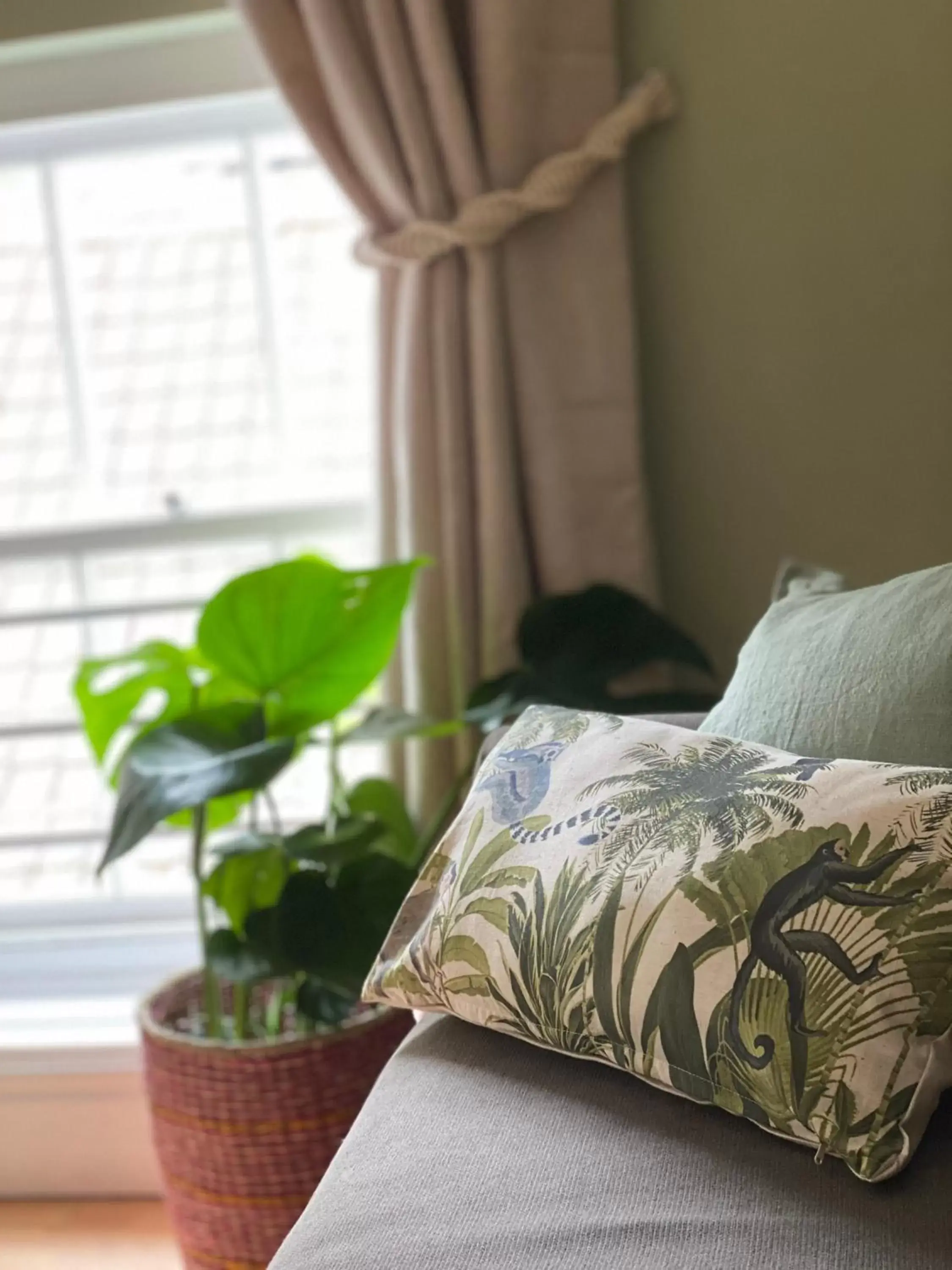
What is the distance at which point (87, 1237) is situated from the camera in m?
1.82

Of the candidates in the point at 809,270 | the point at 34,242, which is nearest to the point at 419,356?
the point at 809,270

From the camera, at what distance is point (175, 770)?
133cm

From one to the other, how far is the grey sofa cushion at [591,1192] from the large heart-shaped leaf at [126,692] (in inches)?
31.0

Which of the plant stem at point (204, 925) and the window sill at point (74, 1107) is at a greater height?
the plant stem at point (204, 925)

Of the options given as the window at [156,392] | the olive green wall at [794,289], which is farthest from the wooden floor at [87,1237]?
the olive green wall at [794,289]

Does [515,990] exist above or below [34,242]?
below

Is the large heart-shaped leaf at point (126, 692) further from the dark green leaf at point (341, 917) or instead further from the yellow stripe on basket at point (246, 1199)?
the yellow stripe on basket at point (246, 1199)

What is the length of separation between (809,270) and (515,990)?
3.87 feet

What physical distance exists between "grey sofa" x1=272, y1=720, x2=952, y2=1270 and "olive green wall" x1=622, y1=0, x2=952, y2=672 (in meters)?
1.01

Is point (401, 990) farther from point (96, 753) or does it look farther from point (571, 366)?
point (571, 366)

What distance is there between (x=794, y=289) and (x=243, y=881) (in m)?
1.10

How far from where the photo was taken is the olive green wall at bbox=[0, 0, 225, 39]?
1.81 meters

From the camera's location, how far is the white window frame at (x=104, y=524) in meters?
1.88

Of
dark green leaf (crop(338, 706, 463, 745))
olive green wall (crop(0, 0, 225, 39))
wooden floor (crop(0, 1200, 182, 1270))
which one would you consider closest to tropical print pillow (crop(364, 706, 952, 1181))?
dark green leaf (crop(338, 706, 463, 745))
